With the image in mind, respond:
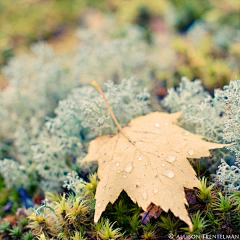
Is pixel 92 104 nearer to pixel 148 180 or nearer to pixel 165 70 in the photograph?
pixel 148 180

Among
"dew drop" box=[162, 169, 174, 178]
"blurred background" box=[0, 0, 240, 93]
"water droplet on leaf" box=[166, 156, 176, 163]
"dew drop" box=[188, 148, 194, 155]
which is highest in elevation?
"blurred background" box=[0, 0, 240, 93]

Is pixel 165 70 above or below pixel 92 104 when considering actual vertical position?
below

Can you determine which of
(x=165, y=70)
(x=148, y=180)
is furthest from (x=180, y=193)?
(x=165, y=70)

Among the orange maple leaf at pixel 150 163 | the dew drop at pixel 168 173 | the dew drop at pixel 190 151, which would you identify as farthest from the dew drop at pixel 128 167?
the dew drop at pixel 190 151

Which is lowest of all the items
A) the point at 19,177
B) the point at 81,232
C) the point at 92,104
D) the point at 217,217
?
the point at 19,177

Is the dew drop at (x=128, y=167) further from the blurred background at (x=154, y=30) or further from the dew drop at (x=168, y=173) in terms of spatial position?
the blurred background at (x=154, y=30)

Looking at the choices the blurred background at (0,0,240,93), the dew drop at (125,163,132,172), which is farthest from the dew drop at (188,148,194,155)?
the blurred background at (0,0,240,93)

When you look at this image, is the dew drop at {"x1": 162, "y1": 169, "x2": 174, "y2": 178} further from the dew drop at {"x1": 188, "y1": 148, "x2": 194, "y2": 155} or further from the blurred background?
the blurred background

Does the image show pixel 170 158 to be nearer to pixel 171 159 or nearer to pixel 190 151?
pixel 171 159
